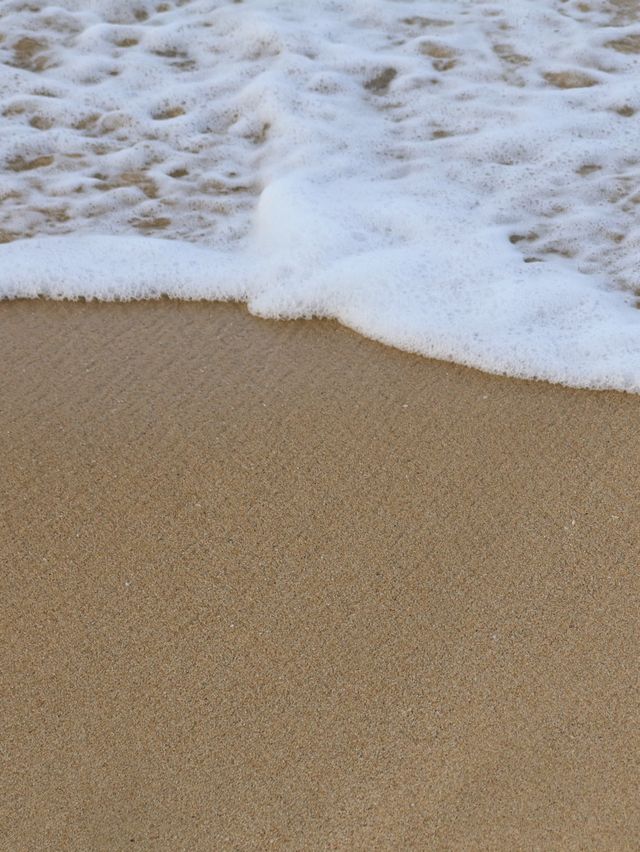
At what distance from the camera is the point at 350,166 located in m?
3.58

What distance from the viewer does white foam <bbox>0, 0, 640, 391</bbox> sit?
2.94 metres

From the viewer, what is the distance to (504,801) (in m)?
1.78

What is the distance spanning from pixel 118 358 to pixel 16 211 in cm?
97

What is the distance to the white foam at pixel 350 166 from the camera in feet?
9.64

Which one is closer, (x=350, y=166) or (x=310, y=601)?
(x=310, y=601)

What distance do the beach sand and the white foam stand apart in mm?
269

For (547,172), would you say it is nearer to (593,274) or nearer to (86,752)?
(593,274)

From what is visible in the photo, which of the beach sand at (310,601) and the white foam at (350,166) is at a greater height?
the white foam at (350,166)

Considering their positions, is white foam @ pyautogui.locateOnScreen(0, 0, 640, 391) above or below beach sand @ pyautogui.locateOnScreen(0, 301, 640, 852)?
above

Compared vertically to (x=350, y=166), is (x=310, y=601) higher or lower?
lower

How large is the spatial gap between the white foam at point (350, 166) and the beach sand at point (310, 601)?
269 millimetres

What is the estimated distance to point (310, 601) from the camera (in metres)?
2.12

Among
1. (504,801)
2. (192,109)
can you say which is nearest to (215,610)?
(504,801)

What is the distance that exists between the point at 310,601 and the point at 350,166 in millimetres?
1923
